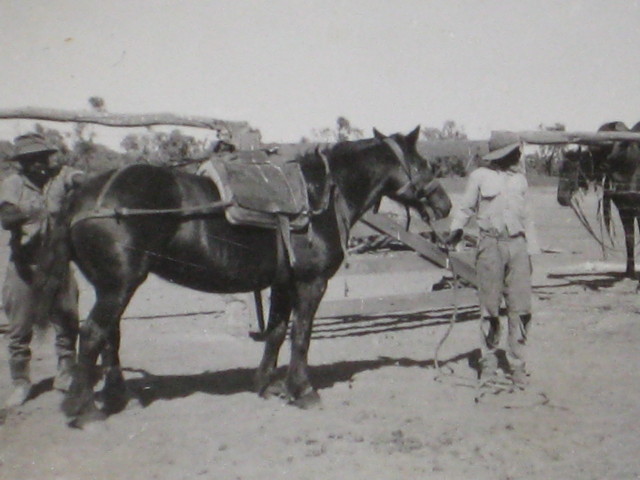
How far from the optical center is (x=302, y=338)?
18.9 ft

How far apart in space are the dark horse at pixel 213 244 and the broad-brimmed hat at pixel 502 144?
58 centimetres

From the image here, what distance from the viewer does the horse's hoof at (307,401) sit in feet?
18.5

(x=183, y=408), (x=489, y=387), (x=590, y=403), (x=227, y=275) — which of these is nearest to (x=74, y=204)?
(x=227, y=275)

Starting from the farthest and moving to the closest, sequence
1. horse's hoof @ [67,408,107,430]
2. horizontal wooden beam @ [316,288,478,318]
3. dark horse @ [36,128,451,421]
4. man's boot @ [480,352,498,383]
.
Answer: horizontal wooden beam @ [316,288,478,318], man's boot @ [480,352,498,383], horse's hoof @ [67,408,107,430], dark horse @ [36,128,451,421]

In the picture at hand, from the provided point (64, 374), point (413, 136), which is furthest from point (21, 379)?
point (413, 136)

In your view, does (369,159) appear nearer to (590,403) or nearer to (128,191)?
(128,191)

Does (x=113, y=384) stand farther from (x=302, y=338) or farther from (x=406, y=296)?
(x=406, y=296)

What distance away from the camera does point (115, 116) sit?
6254mm

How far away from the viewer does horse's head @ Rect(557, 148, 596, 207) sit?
1102 cm

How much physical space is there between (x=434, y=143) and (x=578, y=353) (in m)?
2.91

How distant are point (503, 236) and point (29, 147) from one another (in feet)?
13.3

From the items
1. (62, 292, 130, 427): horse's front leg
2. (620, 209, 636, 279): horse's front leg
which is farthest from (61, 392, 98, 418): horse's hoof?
(620, 209, 636, 279): horse's front leg

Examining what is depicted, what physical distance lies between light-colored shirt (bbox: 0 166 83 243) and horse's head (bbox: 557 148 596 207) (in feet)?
26.3

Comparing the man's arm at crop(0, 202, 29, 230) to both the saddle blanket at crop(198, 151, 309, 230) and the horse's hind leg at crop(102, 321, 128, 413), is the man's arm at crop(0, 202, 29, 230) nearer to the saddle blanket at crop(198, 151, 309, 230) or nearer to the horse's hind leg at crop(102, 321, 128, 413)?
the horse's hind leg at crop(102, 321, 128, 413)
